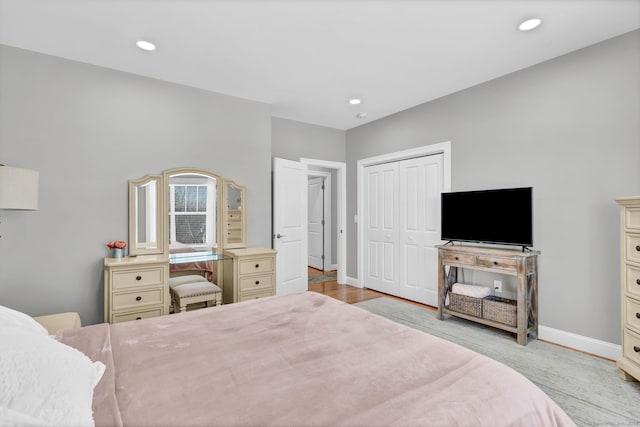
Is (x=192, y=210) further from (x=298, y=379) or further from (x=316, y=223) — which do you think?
(x=316, y=223)

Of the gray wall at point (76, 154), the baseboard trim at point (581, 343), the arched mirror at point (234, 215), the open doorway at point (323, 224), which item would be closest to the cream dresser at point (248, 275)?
the arched mirror at point (234, 215)

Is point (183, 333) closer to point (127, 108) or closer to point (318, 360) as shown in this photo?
point (318, 360)

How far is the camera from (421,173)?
13.9 ft

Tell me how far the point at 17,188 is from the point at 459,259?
3.97 meters

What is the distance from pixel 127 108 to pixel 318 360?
3200 mm

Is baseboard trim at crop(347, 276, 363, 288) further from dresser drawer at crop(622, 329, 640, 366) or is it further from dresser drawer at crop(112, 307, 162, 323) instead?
dresser drawer at crop(622, 329, 640, 366)

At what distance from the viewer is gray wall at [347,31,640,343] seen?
2578 mm

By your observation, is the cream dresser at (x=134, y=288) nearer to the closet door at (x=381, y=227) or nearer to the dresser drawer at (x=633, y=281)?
the closet door at (x=381, y=227)

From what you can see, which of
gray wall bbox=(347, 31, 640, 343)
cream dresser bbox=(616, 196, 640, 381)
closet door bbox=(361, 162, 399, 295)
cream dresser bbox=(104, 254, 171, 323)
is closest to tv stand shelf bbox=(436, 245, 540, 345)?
gray wall bbox=(347, 31, 640, 343)

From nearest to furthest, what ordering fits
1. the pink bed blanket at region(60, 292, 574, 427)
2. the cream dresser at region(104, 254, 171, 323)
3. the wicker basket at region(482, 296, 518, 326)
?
1. the pink bed blanket at region(60, 292, 574, 427)
2. the cream dresser at region(104, 254, 171, 323)
3. the wicker basket at region(482, 296, 518, 326)

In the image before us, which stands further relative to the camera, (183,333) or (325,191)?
(325,191)

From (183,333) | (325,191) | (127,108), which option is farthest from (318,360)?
(325,191)

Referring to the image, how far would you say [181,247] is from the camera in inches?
136

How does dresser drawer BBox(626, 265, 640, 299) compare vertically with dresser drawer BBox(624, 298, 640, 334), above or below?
above
